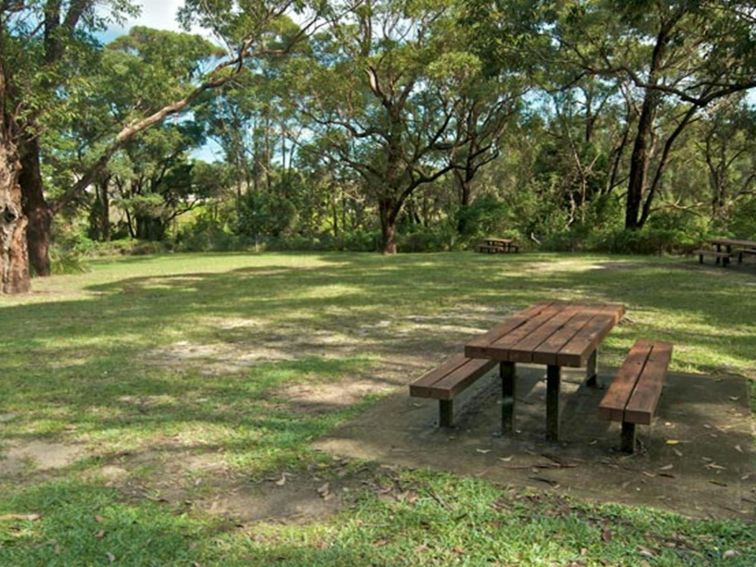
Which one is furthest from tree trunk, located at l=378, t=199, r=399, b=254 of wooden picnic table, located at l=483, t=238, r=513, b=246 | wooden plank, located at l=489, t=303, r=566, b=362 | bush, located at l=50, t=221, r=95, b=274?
wooden plank, located at l=489, t=303, r=566, b=362

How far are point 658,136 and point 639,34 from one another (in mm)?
11204

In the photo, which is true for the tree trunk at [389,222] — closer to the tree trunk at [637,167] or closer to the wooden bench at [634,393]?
the tree trunk at [637,167]

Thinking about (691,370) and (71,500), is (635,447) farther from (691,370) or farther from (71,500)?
(71,500)

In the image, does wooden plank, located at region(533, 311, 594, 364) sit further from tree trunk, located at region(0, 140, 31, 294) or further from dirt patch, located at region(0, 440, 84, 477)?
tree trunk, located at region(0, 140, 31, 294)

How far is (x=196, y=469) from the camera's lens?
3020mm

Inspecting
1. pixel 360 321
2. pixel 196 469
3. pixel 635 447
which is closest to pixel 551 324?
pixel 635 447

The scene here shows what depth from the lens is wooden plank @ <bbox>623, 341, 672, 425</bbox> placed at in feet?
8.89

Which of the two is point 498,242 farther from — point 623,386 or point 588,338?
point 623,386

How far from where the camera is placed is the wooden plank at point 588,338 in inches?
113

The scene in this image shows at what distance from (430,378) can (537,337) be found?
617 mm

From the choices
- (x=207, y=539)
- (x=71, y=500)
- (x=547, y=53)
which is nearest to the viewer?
(x=207, y=539)

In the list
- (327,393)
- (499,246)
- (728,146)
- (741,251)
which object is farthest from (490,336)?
(728,146)

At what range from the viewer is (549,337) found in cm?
329

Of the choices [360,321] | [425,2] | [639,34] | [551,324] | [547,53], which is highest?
[425,2]
